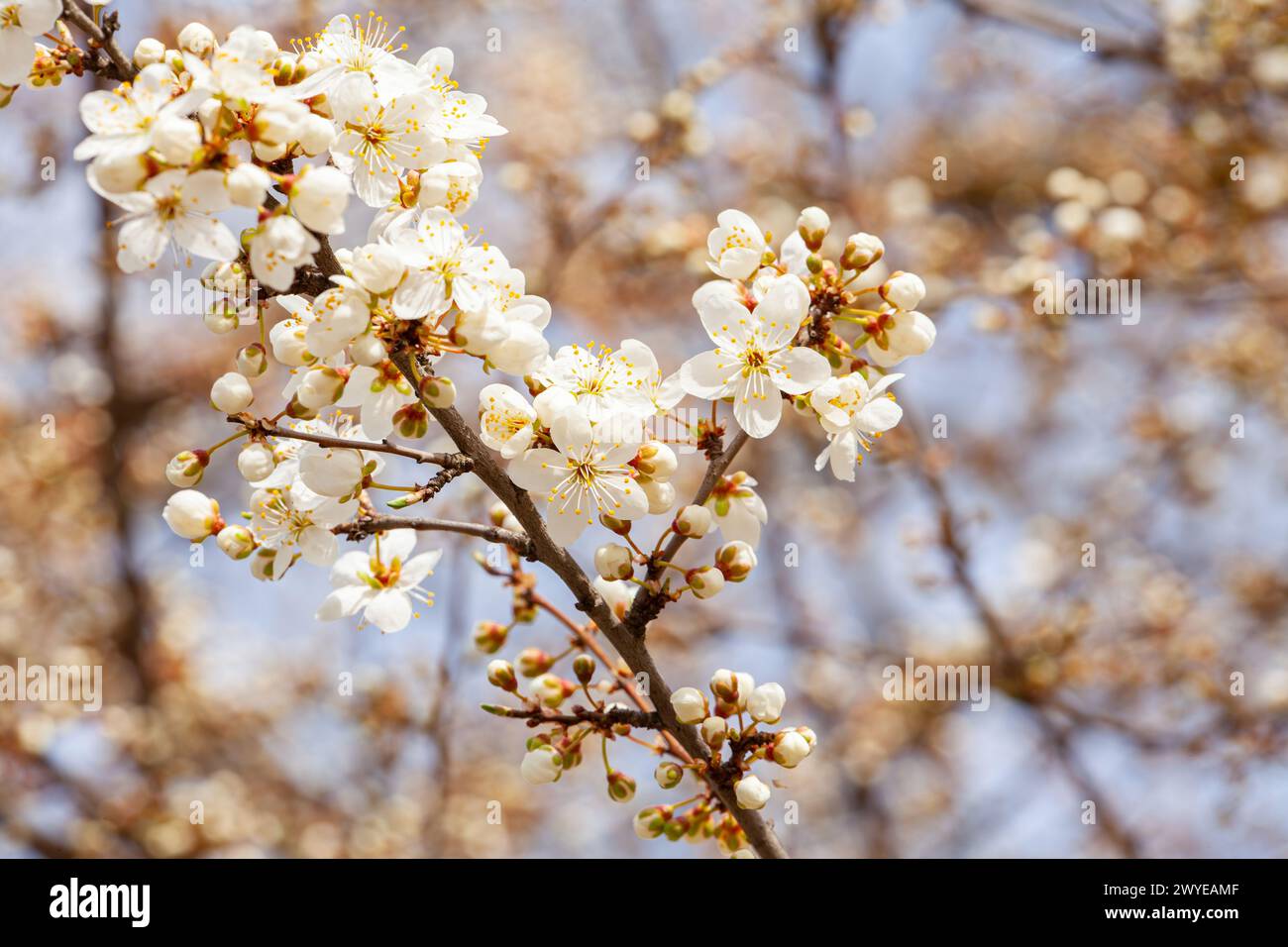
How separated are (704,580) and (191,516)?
815mm

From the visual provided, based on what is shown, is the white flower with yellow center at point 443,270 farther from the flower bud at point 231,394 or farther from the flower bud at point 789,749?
the flower bud at point 789,749

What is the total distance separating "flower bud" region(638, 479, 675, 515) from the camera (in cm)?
145

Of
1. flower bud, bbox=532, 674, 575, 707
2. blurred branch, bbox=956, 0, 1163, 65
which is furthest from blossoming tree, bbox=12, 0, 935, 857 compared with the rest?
blurred branch, bbox=956, 0, 1163, 65

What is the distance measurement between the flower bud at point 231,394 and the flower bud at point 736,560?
752mm

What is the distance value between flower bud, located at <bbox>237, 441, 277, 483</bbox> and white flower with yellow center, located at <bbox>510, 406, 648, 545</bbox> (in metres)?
0.36

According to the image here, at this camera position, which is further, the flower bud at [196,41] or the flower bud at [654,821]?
the flower bud at [654,821]

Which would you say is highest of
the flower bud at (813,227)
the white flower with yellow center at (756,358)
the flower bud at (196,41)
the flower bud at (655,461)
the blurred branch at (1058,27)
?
the blurred branch at (1058,27)

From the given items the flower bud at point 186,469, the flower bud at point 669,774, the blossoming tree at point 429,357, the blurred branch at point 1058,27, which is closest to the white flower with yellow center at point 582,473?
the blossoming tree at point 429,357

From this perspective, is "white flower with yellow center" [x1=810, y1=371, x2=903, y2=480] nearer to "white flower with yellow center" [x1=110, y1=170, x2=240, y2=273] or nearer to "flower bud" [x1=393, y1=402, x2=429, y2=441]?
"flower bud" [x1=393, y1=402, x2=429, y2=441]

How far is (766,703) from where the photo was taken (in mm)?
1482

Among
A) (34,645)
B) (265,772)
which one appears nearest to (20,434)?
(34,645)

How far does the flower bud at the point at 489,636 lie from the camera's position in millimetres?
1729

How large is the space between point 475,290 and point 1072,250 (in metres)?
2.96

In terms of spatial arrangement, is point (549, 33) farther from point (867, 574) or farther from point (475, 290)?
point (475, 290)
